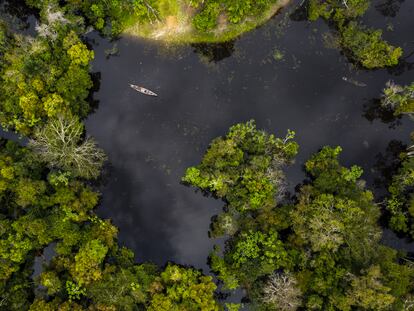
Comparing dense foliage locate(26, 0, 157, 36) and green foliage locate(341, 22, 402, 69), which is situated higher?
green foliage locate(341, 22, 402, 69)

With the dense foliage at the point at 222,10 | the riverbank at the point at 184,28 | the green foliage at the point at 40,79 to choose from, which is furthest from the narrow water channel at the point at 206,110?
the green foliage at the point at 40,79

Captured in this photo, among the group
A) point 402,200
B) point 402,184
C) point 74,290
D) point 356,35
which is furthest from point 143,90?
point 402,200

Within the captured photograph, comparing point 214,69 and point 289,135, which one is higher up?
point 214,69

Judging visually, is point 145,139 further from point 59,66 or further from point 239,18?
point 239,18

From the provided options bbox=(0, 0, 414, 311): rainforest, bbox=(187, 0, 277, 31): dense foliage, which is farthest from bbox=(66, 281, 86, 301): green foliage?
bbox=(187, 0, 277, 31): dense foliage

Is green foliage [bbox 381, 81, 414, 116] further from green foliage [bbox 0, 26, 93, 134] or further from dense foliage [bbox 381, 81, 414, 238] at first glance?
green foliage [bbox 0, 26, 93, 134]

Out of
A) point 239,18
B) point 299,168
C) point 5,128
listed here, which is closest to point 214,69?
point 239,18

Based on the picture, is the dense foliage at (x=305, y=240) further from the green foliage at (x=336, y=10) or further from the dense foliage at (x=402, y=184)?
the green foliage at (x=336, y=10)
